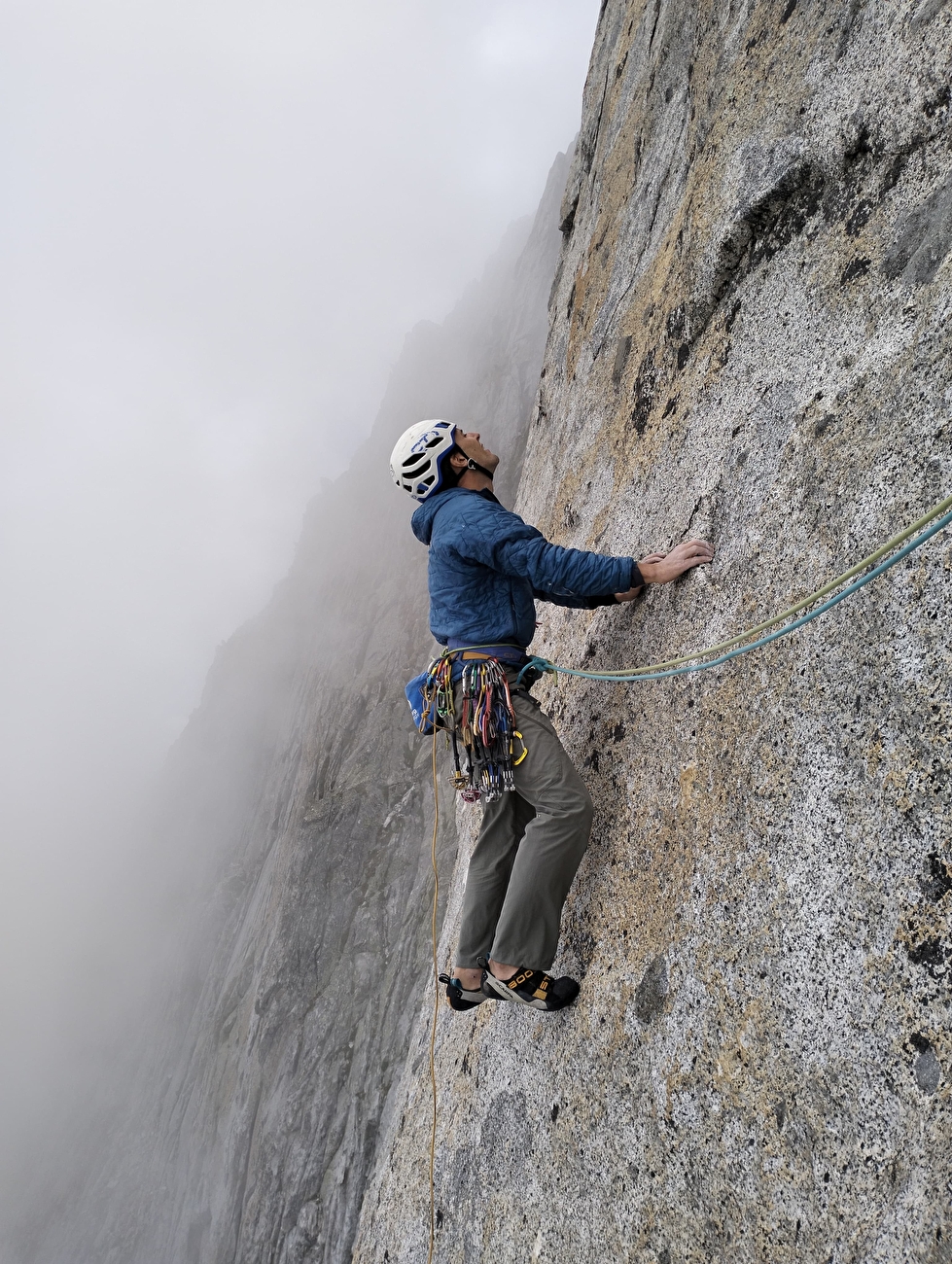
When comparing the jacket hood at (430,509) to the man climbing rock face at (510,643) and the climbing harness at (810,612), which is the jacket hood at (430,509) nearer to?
the man climbing rock face at (510,643)

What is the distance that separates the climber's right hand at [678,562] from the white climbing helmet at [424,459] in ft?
4.33

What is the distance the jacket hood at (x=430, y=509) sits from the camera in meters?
3.88

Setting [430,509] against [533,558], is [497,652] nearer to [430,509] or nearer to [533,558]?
[533,558]

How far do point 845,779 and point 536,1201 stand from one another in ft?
9.08

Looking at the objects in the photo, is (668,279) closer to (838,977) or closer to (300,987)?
(838,977)

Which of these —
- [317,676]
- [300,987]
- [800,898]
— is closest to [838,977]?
[800,898]

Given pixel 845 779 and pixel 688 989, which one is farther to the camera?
pixel 688 989

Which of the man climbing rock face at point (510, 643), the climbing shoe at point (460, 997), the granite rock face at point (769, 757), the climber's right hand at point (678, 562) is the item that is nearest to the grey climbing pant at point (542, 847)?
the man climbing rock face at point (510, 643)

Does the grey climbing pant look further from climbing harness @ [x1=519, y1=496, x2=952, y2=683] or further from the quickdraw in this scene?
climbing harness @ [x1=519, y1=496, x2=952, y2=683]

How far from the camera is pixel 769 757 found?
2.64m

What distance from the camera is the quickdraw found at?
356cm

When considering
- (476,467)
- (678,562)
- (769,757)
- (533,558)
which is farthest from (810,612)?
(476,467)

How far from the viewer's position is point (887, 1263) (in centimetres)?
178

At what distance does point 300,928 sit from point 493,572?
15.8 m
